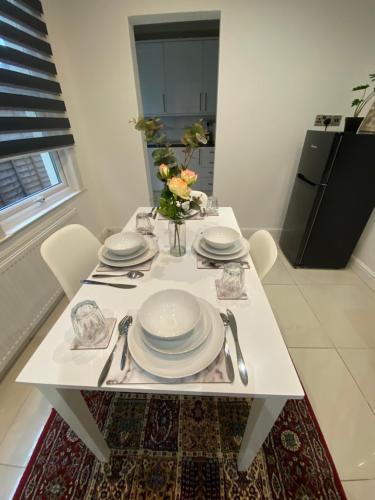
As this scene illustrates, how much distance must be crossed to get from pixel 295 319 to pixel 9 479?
178cm

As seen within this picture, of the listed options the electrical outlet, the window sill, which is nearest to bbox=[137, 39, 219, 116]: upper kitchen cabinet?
the electrical outlet

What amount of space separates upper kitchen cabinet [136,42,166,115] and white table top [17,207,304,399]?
3.57 metres

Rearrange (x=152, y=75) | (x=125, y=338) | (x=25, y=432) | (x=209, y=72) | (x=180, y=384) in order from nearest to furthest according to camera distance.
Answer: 1. (x=180, y=384)
2. (x=125, y=338)
3. (x=25, y=432)
4. (x=209, y=72)
5. (x=152, y=75)

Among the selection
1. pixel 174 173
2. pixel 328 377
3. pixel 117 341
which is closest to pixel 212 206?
pixel 174 173

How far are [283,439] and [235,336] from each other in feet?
2.60

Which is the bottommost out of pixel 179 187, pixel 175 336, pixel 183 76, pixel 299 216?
pixel 299 216

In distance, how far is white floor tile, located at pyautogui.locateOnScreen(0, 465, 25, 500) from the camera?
839mm

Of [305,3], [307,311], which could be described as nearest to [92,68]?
[305,3]

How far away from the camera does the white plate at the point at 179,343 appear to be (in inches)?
21.2

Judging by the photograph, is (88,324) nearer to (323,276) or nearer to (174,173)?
(174,173)

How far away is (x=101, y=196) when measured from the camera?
2623 millimetres

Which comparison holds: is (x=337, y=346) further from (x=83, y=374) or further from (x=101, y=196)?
(x=101, y=196)

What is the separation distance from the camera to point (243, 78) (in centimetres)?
193

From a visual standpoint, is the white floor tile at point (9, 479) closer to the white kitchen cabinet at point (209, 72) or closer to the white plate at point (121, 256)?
the white plate at point (121, 256)
